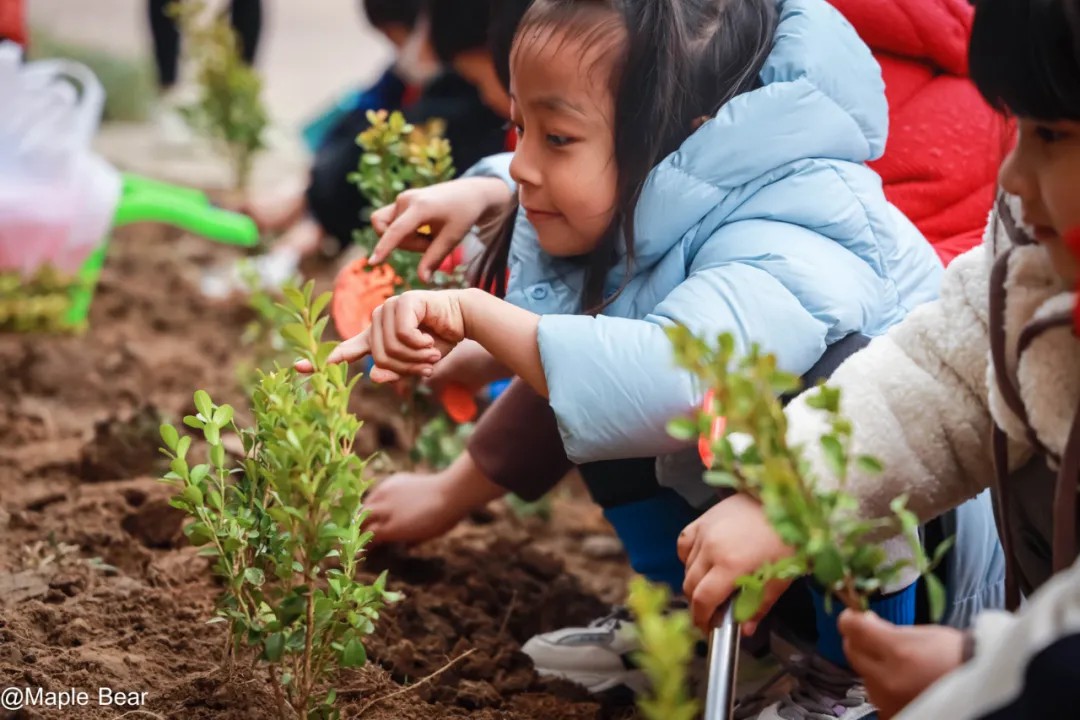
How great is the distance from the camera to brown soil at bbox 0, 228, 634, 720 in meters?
1.74

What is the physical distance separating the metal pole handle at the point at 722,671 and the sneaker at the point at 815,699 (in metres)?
0.43

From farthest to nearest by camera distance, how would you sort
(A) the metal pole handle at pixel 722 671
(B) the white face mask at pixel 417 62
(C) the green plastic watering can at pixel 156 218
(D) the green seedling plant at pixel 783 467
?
(C) the green plastic watering can at pixel 156 218 < (B) the white face mask at pixel 417 62 < (A) the metal pole handle at pixel 722 671 < (D) the green seedling plant at pixel 783 467

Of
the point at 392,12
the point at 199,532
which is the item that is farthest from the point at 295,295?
the point at 392,12

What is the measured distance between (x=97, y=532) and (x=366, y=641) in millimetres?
559

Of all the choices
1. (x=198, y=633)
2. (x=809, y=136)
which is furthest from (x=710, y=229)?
(x=198, y=633)

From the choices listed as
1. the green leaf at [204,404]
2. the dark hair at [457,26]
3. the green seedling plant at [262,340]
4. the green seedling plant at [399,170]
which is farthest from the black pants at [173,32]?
the green leaf at [204,404]

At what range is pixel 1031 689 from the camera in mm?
1119

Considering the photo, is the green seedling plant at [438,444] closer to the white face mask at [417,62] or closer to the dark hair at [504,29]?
the dark hair at [504,29]

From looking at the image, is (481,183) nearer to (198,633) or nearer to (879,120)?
(879,120)

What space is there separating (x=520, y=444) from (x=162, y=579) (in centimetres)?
59

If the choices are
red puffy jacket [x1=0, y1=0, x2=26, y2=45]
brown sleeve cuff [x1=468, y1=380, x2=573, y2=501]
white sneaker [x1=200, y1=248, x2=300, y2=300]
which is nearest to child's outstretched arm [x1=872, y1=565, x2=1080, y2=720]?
brown sleeve cuff [x1=468, y1=380, x2=573, y2=501]

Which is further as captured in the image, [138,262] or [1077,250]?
[138,262]

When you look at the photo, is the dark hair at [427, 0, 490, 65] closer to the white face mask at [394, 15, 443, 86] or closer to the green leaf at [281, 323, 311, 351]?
the white face mask at [394, 15, 443, 86]

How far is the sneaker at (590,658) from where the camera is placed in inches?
79.9
